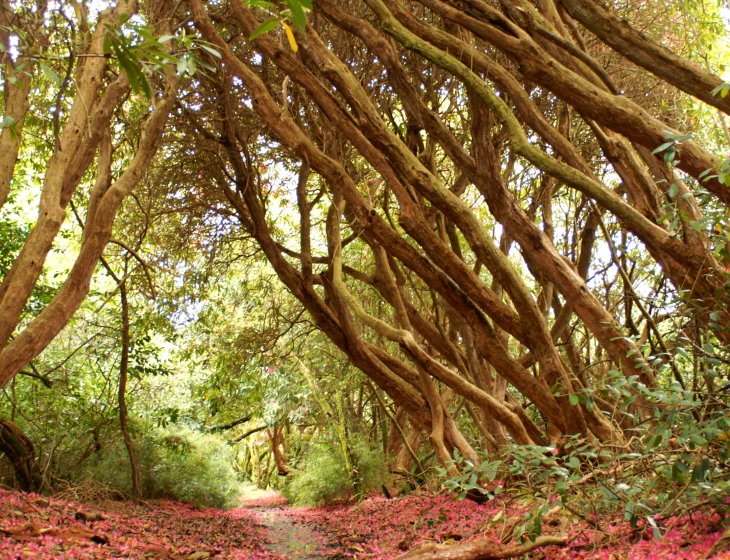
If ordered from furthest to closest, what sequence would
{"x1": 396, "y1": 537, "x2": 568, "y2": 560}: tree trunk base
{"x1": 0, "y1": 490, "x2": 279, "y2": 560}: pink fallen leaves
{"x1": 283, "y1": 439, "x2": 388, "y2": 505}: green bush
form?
{"x1": 283, "y1": 439, "x2": 388, "y2": 505}: green bush → {"x1": 0, "y1": 490, "x2": 279, "y2": 560}: pink fallen leaves → {"x1": 396, "y1": 537, "x2": 568, "y2": 560}: tree trunk base

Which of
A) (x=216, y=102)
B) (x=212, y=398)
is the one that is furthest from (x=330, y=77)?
(x=212, y=398)

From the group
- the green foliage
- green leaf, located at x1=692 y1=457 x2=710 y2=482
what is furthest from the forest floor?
green leaf, located at x1=692 y1=457 x2=710 y2=482

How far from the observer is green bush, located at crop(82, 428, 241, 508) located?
796 centimetres

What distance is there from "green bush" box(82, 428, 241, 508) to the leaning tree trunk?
4.24 ft

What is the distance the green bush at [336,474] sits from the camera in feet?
31.8

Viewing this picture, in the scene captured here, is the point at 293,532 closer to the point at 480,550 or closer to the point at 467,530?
the point at 467,530

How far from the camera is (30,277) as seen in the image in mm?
3723

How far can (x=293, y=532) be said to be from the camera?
7582 mm

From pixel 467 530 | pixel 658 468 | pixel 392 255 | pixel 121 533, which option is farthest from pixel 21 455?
pixel 658 468

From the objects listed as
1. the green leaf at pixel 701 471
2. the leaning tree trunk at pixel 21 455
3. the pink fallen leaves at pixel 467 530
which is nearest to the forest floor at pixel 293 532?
the pink fallen leaves at pixel 467 530

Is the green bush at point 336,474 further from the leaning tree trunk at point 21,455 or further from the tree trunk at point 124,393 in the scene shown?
the leaning tree trunk at point 21,455

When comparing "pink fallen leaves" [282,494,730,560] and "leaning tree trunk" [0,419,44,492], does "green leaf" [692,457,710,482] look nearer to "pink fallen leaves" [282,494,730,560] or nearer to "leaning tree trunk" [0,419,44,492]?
"pink fallen leaves" [282,494,730,560]

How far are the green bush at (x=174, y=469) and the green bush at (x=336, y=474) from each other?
1344 mm

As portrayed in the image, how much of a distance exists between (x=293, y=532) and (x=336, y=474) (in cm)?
237
